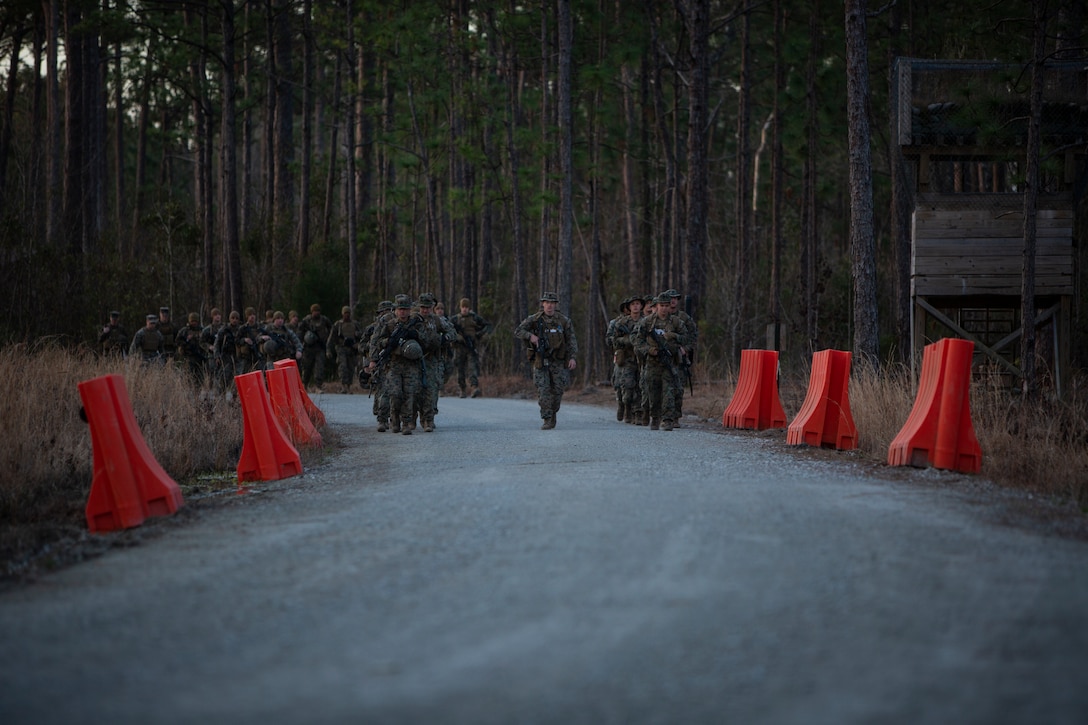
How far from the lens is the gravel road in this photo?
456cm

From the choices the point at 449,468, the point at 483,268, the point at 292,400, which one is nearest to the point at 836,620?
the point at 449,468

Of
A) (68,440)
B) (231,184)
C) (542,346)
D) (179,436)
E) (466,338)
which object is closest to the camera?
(68,440)

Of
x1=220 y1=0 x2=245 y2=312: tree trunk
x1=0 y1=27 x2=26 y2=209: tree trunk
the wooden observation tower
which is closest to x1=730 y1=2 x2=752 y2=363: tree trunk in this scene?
the wooden observation tower

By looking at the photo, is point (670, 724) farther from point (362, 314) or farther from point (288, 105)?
point (288, 105)

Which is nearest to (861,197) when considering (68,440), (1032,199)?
(1032,199)

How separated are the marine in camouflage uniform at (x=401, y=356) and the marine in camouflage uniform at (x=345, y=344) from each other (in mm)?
13880

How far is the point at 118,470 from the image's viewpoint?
8.81 meters

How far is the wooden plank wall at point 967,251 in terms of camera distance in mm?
21547

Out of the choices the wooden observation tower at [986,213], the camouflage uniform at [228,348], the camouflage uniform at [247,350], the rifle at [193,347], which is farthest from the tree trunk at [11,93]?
the wooden observation tower at [986,213]

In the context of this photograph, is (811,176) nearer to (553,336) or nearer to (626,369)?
(626,369)

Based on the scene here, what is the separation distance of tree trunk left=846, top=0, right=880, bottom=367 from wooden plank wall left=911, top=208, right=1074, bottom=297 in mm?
1841

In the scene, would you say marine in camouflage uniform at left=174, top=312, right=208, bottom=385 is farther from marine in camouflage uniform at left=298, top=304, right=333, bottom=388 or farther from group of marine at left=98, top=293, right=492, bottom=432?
marine in camouflage uniform at left=298, top=304, right=333, bottom=388

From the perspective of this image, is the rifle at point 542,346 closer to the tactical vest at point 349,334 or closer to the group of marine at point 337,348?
the group of marine at point 337,348

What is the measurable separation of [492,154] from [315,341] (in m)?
9.37
